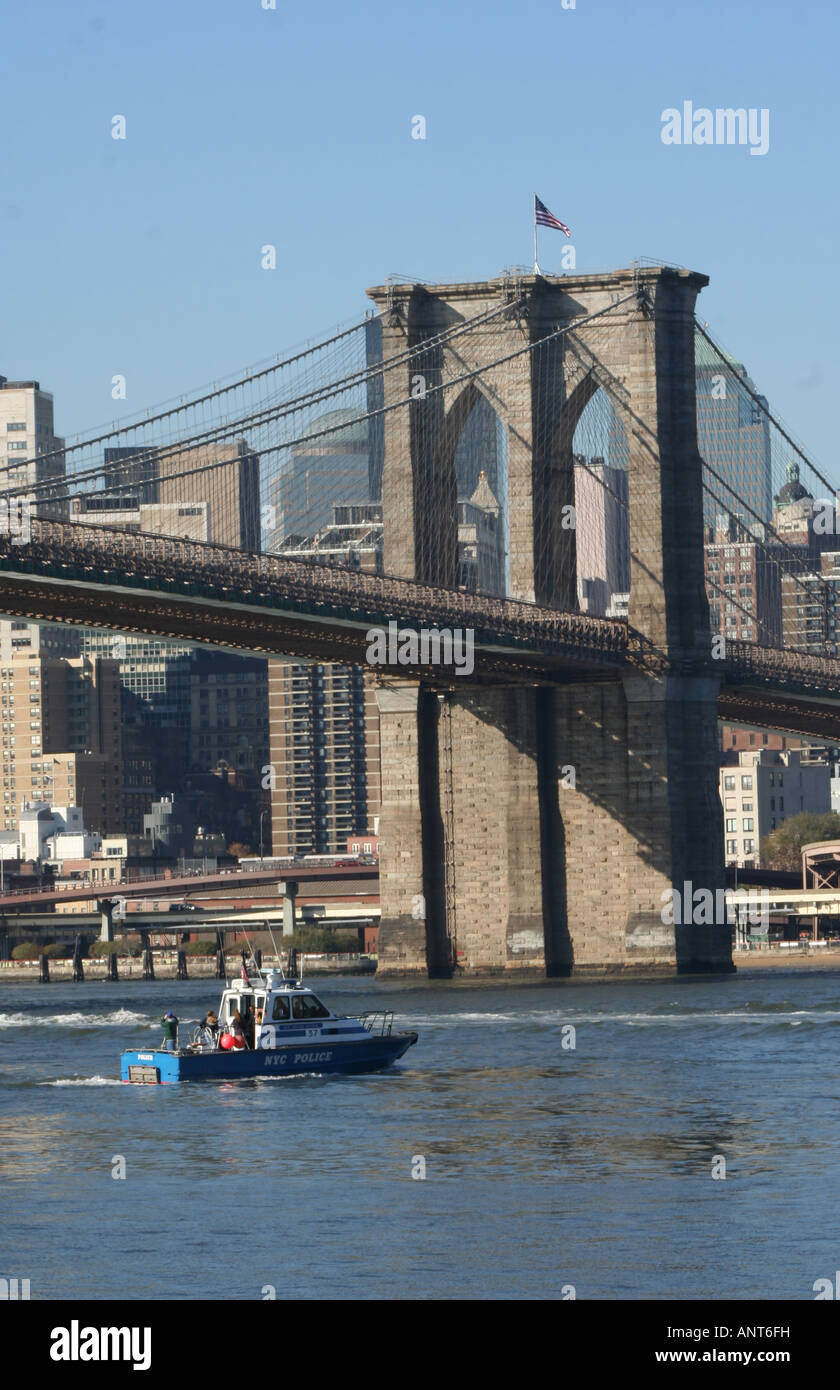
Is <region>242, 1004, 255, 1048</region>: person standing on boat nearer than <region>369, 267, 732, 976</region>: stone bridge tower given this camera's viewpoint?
Yes

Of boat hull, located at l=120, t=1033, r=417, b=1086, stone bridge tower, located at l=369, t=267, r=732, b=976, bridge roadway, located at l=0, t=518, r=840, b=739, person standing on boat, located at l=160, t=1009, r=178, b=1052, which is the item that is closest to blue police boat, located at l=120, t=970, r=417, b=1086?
boat hull, located at l=120, t=1033, r=417, b=1086

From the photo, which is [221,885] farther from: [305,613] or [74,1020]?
[74,1020]

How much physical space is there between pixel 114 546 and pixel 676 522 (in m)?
27.7

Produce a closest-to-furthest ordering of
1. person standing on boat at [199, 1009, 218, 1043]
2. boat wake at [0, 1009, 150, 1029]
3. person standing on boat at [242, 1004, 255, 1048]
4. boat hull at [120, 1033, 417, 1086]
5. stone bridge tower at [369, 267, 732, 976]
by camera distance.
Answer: boat hull at [120, 1033, 417, 1086]
person standing on boat at [242, 1004, 255, 1048]
person standing on boat at [199, 1009, 218, 1043]
boat wake at [0, 1009, 150, 1029]
stone bridge tower at [369, 267, 732, 976]

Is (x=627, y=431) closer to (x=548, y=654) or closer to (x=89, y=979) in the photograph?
(x=548, y=654)

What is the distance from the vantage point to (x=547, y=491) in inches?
4252

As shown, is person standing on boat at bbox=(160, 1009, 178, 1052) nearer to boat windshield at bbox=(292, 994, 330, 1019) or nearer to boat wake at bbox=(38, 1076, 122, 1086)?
boat wake at bbox=(38, 1076, 122, 1086)

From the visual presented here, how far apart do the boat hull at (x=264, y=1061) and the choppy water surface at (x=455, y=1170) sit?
0.45 meters

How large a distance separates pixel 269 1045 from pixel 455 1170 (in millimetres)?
17371

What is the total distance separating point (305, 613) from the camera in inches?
3467

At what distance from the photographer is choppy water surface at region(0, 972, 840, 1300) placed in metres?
32.0
